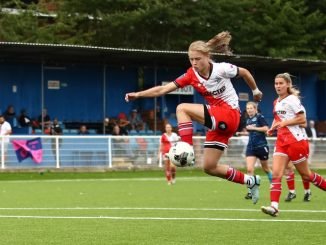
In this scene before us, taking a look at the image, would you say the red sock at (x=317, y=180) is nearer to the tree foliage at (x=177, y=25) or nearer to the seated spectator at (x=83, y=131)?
the seated spectator at (x=83, y=131)

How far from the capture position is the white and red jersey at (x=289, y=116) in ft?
46.3

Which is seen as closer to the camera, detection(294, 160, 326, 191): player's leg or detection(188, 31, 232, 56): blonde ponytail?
detection(188, 31, 232, 56): blonde ponytail

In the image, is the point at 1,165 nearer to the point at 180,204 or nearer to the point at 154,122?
the point at 154,122

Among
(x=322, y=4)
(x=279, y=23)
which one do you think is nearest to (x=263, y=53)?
(x=279, y=23)

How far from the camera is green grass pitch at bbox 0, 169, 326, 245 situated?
10.1 meters

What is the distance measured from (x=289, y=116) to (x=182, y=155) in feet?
10.7

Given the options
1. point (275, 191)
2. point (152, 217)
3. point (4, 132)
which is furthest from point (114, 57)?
point (152, 217)

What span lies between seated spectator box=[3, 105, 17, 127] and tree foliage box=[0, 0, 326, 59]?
639 centimetres

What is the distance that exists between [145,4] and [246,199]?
989 inches

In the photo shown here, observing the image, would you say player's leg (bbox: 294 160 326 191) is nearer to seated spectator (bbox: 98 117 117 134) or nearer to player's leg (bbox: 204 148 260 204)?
player's leg (bbox: 204 148 260 204)

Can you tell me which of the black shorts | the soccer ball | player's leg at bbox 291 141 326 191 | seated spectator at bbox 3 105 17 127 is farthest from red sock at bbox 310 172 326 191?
seated spectator at bbox 3 105 17 127

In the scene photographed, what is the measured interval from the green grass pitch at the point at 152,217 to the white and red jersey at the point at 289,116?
114 centimetres

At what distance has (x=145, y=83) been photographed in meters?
41.5

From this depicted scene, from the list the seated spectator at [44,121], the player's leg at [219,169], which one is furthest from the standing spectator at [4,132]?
the player's leg at [219,169]
